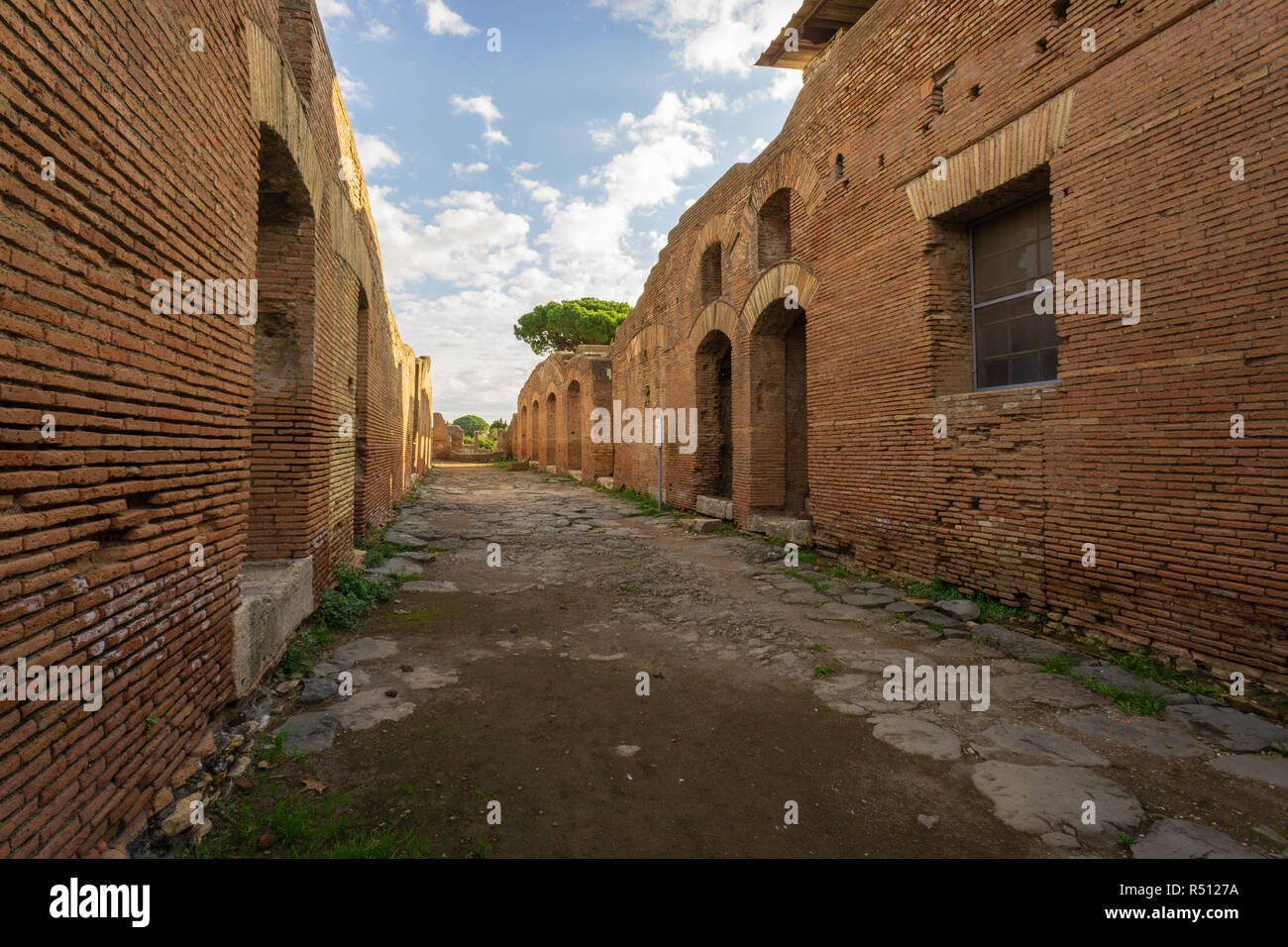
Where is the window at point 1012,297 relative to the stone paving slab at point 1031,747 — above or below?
above

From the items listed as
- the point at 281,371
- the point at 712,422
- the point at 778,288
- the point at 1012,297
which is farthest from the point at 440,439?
the point at 1012,297

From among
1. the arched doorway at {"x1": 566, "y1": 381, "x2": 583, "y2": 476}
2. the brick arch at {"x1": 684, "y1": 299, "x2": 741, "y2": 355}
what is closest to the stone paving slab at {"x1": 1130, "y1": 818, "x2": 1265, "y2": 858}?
the brick arch at {"x1": 684, "y1": 299, "x2": 741, "y2": 355}

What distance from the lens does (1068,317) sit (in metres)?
4.70

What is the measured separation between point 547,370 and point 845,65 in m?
20.7

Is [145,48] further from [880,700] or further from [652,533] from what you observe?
[652,533]

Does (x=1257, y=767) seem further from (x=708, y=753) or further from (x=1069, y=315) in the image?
(x=1069, y=315)

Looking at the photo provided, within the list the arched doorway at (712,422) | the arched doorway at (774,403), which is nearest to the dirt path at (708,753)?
the arched doorway at (774,403)

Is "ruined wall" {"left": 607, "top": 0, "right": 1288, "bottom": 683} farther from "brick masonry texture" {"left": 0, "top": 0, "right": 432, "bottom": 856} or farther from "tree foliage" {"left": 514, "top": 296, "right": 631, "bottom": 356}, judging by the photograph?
"tree foliage" {"left": 514, "top": 296, "right": 631, "bottom": 356}

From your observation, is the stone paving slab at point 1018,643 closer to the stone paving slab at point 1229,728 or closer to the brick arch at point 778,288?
the stone paving slab at point 1229,728

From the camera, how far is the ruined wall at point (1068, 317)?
12.1 ft

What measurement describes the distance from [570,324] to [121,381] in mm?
41610

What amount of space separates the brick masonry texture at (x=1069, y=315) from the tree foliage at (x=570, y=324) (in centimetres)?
3348

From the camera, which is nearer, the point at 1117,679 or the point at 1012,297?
the point at 1117,679

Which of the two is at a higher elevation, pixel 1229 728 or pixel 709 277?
pixel 709 277
